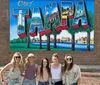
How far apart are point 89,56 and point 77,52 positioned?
0.82 m

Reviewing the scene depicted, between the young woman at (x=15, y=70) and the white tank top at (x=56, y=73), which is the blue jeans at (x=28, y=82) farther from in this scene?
the white tank top at (x=56, y=73)

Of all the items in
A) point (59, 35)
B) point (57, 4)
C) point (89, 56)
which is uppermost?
point (57, 4)

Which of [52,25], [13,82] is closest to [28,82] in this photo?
[13,82]


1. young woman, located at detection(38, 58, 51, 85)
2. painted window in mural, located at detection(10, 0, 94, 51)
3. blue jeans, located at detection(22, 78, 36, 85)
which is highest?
painted window in mural, located at detection(10, 0, 94, 51)

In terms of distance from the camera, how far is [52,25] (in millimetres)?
20250

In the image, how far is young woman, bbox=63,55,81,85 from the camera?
7.41 m

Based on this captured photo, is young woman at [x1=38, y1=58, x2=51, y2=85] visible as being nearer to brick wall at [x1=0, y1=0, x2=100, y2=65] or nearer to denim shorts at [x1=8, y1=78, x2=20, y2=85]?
denim shorts at [x1=8, y1=78, x2=20, y2=85]

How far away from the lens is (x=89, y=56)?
66.1 ft

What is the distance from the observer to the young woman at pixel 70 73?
741 centimetres

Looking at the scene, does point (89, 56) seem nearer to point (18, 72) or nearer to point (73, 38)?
point (73, 38)

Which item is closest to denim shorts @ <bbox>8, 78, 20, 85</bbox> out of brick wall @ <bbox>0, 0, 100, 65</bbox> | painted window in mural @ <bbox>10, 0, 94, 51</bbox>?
brick wall @ <bbox>0, 0, 100, 65</bbox>

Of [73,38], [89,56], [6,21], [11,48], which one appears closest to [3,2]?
[6,21]

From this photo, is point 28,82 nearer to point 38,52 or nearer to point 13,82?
point 13,82

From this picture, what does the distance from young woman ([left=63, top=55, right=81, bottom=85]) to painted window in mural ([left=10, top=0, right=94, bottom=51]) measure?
12.7 meters
